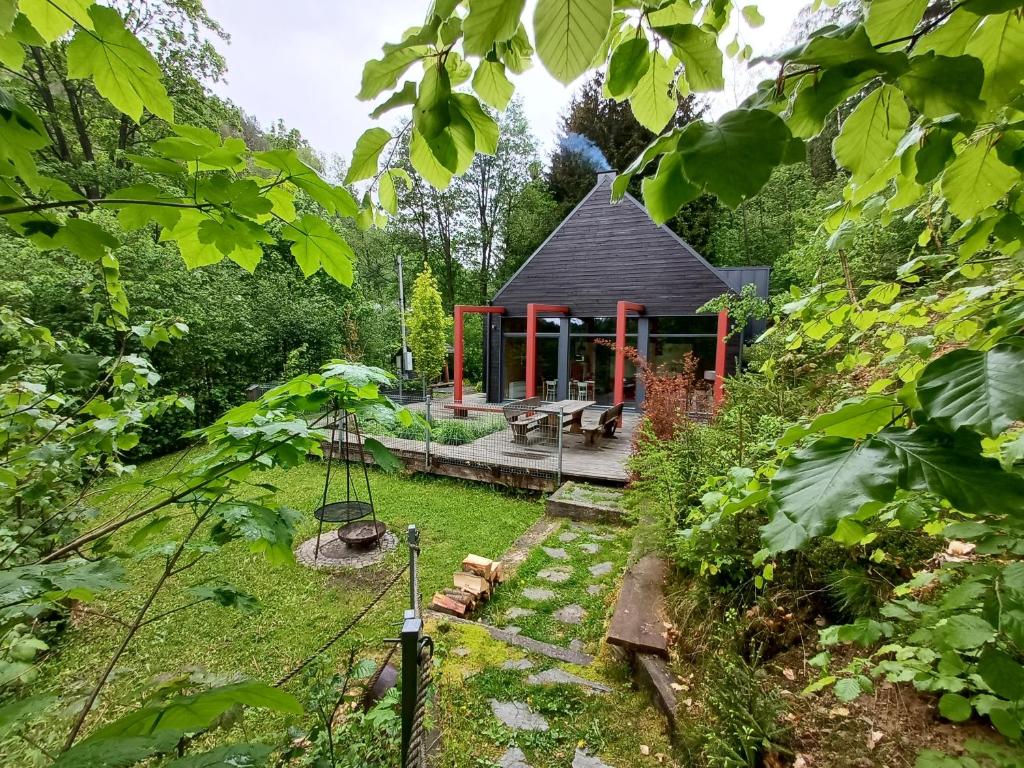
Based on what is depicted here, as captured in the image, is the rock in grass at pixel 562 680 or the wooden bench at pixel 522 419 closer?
the rock in grass at pixel 562 680

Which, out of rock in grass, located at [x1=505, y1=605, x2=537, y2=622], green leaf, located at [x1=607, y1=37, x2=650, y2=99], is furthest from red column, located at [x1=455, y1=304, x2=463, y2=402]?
green leaf, located at [x1=607, y1=37, x2=650, y2=99]

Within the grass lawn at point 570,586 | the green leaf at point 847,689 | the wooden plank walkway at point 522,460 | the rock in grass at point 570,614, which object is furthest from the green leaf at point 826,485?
the wooden plank walkway at point 522,460

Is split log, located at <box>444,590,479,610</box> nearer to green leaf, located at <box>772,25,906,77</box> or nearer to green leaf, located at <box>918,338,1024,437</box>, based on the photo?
green leaf, located at <box>918,338,1024,437</box>

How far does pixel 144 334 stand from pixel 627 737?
3186mm

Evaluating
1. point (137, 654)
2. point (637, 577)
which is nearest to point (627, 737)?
point (637, 577)

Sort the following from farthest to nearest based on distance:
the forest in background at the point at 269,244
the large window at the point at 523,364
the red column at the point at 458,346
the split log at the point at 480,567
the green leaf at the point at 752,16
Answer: the large window at the point at 523,364, the red column at the point at 458,346, the forest in background at the point at 269,244, the split log at the point at 480,567, the green leaf at the point at 752,16

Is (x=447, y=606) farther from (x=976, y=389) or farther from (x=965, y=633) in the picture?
(x=976, y=389)

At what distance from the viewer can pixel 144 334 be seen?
5.66 feet

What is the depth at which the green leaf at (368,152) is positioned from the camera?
727 millimetres

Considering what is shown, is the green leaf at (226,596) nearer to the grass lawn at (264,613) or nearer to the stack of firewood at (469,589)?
the grass lawn at (264,613)

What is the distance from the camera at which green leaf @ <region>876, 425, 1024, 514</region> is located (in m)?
0.43

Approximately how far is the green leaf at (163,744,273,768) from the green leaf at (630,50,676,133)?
1.22 metres

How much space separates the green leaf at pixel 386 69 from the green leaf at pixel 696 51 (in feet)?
1.23

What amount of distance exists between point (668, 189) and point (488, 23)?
0.31m
